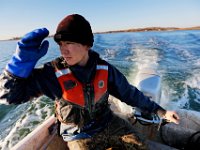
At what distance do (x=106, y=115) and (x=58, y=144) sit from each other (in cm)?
59

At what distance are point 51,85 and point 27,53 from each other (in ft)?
1.27

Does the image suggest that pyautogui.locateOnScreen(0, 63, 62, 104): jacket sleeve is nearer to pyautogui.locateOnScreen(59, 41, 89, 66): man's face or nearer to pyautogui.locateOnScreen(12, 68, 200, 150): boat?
pyautogui.locateOnScreen(59, 41, 89, 66): man's face

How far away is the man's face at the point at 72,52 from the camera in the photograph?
187 cm

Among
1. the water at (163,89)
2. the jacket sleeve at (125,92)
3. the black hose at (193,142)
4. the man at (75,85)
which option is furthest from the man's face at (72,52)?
the water at (163,89)

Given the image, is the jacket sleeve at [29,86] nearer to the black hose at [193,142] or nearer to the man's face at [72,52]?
the man's face at [72,52]

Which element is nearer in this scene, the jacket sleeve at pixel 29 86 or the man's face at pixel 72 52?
the jacket sleeve at pixel 29 86

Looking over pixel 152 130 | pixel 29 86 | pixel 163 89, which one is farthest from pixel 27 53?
pixel 163 89

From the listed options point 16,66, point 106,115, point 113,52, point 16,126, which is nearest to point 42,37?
point 16,66

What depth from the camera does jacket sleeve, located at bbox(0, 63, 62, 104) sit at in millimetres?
1690

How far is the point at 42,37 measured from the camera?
1.66 meters

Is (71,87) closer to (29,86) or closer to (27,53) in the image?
(29,86)

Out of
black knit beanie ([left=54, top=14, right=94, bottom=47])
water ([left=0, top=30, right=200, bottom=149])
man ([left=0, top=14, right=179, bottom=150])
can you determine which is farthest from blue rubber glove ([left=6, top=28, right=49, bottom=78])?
water ([left=0, top=30, right=200, bottom=149])

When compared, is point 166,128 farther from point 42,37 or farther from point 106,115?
point 42,37

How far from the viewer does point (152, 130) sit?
9.48ft
